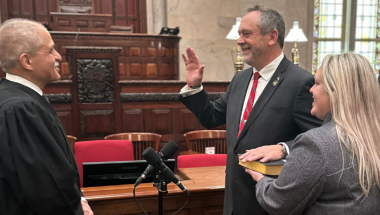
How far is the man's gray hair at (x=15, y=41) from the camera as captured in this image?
5.25ft

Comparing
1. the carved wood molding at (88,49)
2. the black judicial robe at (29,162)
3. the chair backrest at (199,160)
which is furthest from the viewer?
the carved wood molding at (88,49)

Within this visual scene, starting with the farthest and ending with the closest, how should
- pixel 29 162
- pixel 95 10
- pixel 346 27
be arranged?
pixel 346 27 < pixel 95 10 < pixel 29 162

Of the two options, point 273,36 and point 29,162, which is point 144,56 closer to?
point 273,36

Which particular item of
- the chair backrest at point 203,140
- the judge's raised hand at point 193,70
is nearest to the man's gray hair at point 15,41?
the judge's raised hand at point 193,70

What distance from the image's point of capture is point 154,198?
231 cm

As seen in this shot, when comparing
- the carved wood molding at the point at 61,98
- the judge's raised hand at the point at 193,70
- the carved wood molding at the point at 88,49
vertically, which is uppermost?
the carved wood molding at the point at 88,49

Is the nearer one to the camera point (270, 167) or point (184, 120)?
point (270, 167)

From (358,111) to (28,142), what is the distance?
1355 mm

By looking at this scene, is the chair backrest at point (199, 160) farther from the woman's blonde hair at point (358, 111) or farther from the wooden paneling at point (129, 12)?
the wooden paneling at point (129, 12)

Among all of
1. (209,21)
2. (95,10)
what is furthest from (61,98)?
(209,21)

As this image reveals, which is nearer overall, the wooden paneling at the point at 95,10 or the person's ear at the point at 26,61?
the person's ear at the point at 26,61

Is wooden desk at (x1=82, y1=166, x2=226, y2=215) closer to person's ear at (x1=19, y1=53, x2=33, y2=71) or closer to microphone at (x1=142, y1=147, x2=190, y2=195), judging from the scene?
microphone at (x1=142, y1=147, x2=190, y2=195)

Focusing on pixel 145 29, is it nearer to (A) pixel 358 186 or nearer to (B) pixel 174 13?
(B) pixel 174 13

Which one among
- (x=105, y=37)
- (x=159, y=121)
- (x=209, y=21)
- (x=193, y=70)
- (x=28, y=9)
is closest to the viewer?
(x=193, y=70)
